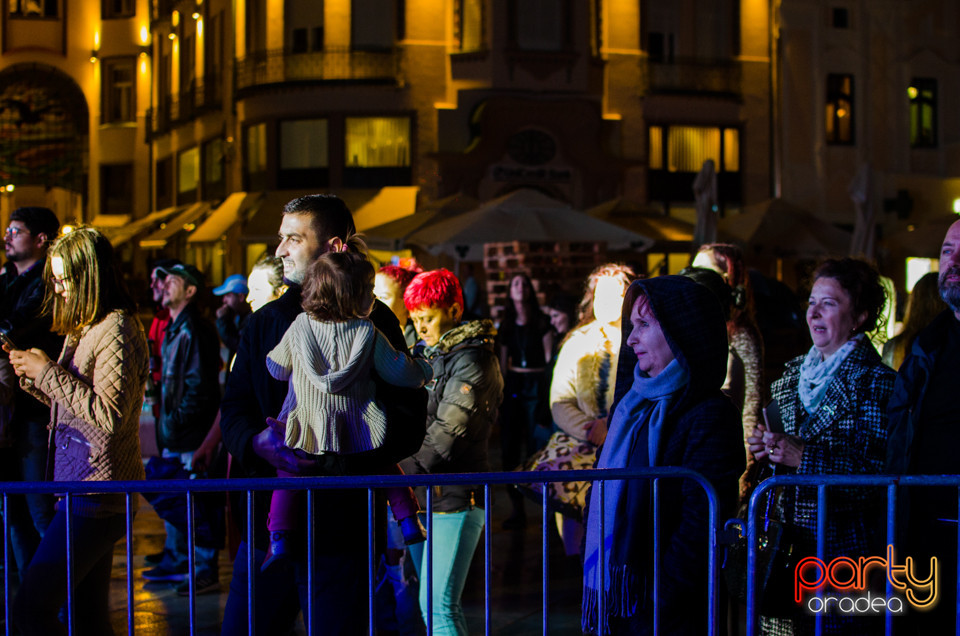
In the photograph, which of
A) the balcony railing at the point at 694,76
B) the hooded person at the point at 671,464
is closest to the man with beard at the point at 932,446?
the hooded person at the point at 671,464

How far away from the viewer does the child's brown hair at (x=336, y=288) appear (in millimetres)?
3633

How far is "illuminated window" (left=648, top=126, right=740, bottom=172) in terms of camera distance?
95.5 feet

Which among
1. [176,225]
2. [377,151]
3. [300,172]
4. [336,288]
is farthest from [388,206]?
[336,288]

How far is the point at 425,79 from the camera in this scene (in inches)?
1077

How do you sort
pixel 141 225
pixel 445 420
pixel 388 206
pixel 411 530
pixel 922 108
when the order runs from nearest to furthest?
pixel 411 530 < pixel 445 420 < pixel 388 206 < pixel 922 108 < pixel 141 225

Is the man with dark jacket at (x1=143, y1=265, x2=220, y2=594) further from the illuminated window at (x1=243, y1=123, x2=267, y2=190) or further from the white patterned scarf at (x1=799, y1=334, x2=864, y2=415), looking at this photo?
the illuminated window at (x1=243, y1=123, x2=267, y2=190)

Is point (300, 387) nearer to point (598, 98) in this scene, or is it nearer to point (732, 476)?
point (732, 476)

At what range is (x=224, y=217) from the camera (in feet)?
96.5

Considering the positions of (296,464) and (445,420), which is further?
(445,420)

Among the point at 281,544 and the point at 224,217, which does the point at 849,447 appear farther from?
the point at 224,217

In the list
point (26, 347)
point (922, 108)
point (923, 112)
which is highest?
point (922, 108)

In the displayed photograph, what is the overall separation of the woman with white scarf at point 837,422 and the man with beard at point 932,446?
0.19 meters

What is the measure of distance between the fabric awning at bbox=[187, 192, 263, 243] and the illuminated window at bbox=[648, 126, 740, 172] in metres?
10.9

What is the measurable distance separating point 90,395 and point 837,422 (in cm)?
315
